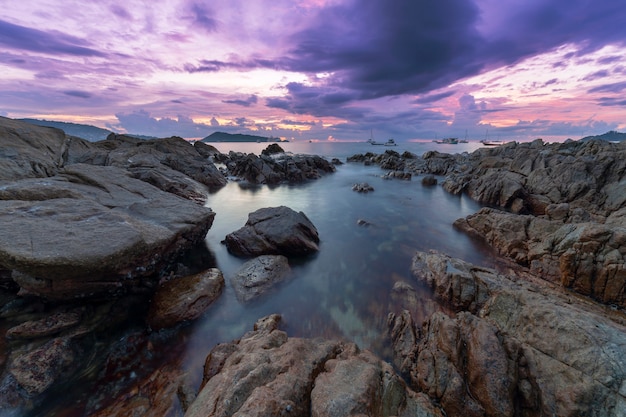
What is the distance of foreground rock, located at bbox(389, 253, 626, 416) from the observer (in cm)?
496

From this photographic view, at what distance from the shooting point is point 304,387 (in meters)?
5.03

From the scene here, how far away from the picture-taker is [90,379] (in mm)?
6895

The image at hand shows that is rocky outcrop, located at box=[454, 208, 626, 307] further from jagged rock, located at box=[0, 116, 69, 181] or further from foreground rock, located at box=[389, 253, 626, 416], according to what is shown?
jagged rock, located at box=[0, 116, 69, 181]

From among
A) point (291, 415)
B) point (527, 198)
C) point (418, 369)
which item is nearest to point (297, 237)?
point (418, 369)

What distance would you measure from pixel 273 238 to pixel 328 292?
4984 millimetres

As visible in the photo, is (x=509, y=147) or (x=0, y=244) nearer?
(x=0, y=244)

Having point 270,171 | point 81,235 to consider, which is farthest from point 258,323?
point 270,171

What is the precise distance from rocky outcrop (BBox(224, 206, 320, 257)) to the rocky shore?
0.18 m

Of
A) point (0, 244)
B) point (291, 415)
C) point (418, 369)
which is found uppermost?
point (0, 244)

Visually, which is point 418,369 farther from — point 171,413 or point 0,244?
point 0,244

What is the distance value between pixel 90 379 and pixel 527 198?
33090mm

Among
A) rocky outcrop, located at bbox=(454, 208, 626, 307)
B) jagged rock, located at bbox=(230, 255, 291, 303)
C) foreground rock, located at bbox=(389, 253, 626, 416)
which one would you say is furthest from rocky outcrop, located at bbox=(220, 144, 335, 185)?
foreground rock, located at bbox=(389, 253, 626, 416)

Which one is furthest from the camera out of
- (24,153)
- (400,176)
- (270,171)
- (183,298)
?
(400,176)

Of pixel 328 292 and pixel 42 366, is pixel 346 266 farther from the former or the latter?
pixel 42 366
